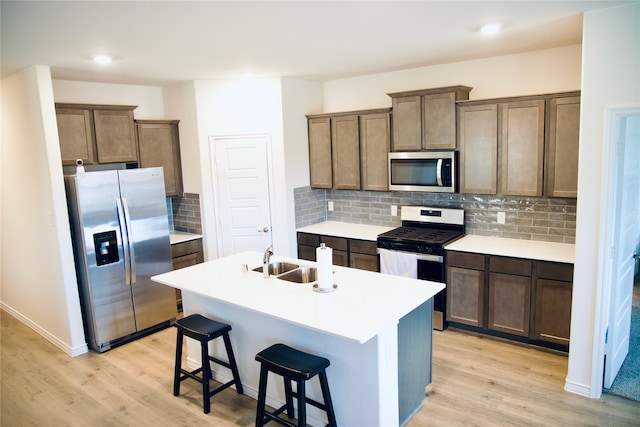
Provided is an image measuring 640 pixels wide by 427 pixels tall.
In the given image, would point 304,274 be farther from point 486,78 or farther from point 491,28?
point 486,78

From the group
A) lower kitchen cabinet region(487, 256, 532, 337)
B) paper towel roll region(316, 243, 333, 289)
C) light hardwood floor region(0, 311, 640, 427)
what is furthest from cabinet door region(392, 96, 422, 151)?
paper towel roll region(316, 243, 333, 289)

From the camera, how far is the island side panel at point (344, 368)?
2.60 metres

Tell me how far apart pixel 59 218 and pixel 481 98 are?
4.24 m

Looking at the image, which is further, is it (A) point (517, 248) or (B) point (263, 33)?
(A) point (517, 248)

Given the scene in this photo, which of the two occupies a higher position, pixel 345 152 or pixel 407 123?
pixel 407 123

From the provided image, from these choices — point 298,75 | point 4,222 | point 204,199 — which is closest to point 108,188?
point 204,199

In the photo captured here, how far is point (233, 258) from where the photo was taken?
4.02 m

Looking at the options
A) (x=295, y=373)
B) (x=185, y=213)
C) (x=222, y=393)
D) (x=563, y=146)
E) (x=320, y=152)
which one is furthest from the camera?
(x=185, y=213)

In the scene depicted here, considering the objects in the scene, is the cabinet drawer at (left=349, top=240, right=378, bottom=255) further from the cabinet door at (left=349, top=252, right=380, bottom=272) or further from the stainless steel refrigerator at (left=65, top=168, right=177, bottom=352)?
the stainless steel refrigerator at (left=65, top=168, right=177, bottom=352)

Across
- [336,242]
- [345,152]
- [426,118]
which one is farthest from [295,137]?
[426,118]

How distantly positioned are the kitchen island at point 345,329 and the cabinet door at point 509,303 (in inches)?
46.2

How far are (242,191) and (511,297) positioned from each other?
123 inches

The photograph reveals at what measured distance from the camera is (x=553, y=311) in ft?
12.3

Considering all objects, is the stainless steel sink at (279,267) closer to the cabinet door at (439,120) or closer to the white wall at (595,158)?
the cabinet door at (439,120)
